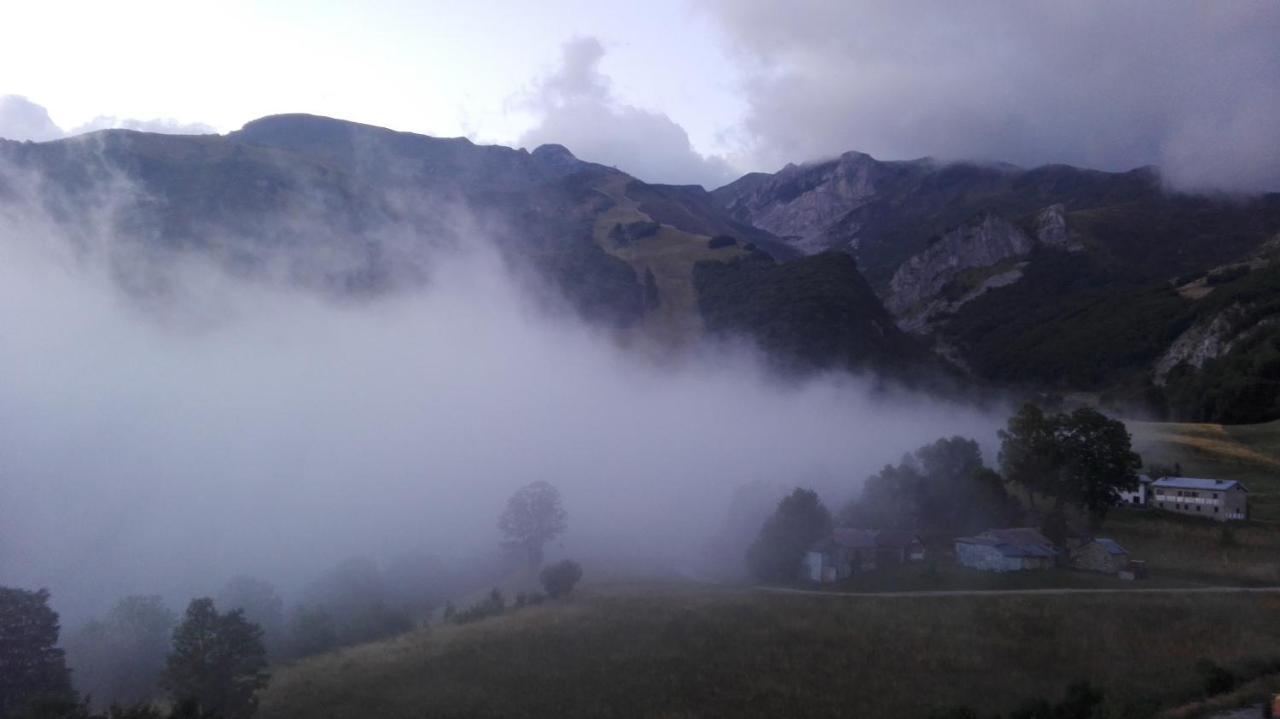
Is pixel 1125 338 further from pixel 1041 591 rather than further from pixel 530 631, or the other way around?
pixel 530 631

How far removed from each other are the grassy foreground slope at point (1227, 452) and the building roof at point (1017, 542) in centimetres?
1381

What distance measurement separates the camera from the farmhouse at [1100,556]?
143ft

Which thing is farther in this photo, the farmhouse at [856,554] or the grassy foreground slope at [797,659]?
the farmhouse at [856,554]

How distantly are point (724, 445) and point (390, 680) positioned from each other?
76.1 metres

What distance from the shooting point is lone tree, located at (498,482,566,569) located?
6456 cm

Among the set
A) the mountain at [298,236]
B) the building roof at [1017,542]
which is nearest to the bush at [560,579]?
the building roof at [1017,542]

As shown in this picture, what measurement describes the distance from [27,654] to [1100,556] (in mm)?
50403

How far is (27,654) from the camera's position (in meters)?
33.2

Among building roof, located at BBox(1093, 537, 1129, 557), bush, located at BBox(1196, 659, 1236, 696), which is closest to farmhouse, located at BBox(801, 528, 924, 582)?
building roof, located at BBox(1093, 537, 1129, 557)

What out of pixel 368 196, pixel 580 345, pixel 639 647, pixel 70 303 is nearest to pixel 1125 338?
pixel 580 345

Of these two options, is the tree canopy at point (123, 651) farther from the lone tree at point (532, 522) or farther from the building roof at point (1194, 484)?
the building roof at point (1194, 484)

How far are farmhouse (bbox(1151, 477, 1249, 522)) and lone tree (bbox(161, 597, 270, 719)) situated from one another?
5204 centimetres

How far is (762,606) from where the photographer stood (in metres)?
40.8

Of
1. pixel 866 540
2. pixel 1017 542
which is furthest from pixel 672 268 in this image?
pixel 1017 542
